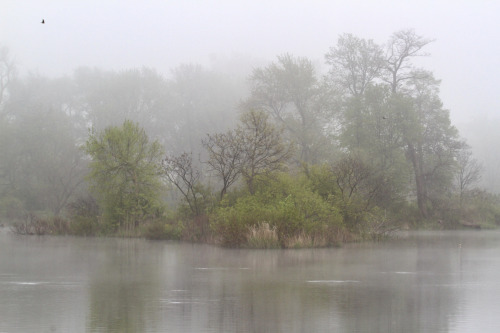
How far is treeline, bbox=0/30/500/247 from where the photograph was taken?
110ft

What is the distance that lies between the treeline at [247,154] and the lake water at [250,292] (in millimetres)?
7637

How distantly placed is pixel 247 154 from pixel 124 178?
32.8 ft

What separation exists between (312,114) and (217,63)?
2823 centimetres

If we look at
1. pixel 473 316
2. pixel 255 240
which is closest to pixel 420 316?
pixel 473 316

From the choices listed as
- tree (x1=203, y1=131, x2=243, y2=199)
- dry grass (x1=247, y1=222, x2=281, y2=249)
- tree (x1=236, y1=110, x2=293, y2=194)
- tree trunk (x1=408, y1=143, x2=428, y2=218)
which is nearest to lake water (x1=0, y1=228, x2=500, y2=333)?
dry grass (x1=247, y1=222, x2=281, y2=249)

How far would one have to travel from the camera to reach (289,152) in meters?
34.5

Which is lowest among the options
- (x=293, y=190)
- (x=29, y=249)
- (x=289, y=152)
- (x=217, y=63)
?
(x=29, y=249)

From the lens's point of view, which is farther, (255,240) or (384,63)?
(384,63)

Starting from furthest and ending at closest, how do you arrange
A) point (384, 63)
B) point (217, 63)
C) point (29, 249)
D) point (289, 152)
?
1. point (217, 63)
2. point (384, 63)
3. point (289, 152)
4. point (29, 249)

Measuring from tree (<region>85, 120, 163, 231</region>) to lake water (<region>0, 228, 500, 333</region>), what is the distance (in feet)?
47.4

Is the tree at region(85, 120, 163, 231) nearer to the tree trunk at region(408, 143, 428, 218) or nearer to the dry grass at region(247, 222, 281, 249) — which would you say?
the dry grass at region(247, 222, 281, 249)

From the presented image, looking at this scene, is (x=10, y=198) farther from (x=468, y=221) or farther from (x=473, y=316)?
(x=473, y=316)

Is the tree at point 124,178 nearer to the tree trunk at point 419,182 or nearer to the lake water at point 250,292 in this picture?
the lake water at point 250,292

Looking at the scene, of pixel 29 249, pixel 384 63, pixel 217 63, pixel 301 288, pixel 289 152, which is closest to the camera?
pixel 301 288
